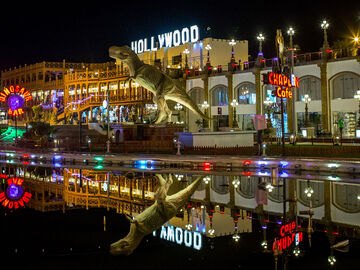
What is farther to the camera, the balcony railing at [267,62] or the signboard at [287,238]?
the balcony railing at [267,62]

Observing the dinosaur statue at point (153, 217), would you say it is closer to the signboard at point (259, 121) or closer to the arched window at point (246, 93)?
the signboard at point (259, 121)

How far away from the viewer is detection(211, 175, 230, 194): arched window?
14.2 m

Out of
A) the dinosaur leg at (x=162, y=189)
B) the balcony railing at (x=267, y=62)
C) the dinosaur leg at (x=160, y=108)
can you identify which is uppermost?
the balcony railing at (x=267, y=62)

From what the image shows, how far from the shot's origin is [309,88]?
43250 millimetres

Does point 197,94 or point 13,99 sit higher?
point 197,94

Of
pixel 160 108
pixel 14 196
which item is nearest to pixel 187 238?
pixel 14 196

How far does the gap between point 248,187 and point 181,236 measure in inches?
308

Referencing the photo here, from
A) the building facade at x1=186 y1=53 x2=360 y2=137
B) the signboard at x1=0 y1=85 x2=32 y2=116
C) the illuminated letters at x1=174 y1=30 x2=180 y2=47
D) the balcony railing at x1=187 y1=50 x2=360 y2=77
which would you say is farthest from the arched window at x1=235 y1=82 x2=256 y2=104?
the signboard at x1=0 y1=85 x2=32 y2=116

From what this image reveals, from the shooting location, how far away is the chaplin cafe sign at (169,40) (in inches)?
2172

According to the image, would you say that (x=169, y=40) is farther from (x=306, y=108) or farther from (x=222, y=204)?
(x=222, y=204)

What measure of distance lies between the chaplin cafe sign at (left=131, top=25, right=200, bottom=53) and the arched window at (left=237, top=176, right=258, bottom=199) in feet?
128

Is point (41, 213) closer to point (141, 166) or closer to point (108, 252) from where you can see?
point (108, 252)

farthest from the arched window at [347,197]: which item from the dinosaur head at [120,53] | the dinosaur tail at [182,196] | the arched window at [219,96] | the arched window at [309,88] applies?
the arched window at [219,96]

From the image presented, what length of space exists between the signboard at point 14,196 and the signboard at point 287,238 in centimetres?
711
